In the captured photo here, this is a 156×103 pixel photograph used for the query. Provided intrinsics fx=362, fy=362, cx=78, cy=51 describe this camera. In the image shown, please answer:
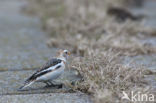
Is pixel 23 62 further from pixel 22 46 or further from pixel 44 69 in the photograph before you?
pixel 44 69

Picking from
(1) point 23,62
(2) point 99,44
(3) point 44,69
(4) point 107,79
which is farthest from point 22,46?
(4) point 107,79

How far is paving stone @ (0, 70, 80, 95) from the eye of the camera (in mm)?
4008

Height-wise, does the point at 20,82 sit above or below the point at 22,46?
below

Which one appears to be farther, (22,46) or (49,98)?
(22,46)

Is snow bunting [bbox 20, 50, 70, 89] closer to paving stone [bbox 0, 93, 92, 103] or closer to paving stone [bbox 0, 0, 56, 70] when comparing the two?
paving stone [bbox 0, 93, 92, 103]

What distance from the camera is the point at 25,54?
6.15 m

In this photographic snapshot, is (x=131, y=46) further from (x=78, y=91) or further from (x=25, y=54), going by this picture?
(x=78, y=91)

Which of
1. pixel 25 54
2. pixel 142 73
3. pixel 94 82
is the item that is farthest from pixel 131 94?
pixel 25 54

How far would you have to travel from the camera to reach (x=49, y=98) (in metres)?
3.69

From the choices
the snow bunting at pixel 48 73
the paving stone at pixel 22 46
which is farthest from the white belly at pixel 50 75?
the paving stone at pixel 22 46

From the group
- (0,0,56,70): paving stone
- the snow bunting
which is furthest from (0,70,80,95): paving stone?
(0,0,56,70): paving stone

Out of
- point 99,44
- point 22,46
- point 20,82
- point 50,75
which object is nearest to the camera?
point 50,75

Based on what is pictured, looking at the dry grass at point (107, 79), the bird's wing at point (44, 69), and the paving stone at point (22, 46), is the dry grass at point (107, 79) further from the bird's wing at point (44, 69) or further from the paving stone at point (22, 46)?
the paving stone at point (22, 46)

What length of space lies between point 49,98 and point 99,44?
2.53 meters
